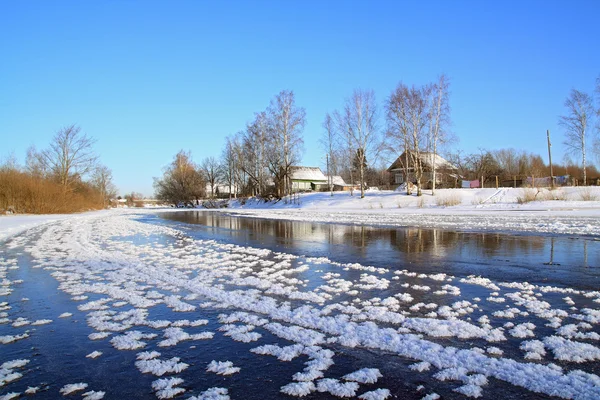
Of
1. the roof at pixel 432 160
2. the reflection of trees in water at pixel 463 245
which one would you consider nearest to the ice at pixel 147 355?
the reflection of trees in water at pixel 463 245

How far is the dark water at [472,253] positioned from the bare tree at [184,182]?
72424 millimetres

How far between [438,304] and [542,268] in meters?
3.85

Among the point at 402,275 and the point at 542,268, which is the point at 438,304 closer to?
the point at 402,275

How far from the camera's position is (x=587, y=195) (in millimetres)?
30766

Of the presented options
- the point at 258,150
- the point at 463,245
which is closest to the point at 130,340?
the point at 463,245

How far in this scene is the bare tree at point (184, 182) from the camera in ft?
273

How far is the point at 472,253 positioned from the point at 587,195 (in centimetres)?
2850

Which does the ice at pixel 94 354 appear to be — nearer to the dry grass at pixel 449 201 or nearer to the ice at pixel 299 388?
the ice at pixel 299 388

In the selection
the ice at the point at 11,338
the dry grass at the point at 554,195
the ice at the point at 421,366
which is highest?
the dry grass at the point at 554,195

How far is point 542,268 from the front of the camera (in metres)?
7.72

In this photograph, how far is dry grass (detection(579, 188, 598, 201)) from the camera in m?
30.7

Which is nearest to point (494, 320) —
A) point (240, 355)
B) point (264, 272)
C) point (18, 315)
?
point (240, 355)

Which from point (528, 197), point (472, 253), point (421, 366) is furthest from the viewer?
point (528, 197)

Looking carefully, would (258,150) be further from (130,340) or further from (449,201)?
(130,340)
